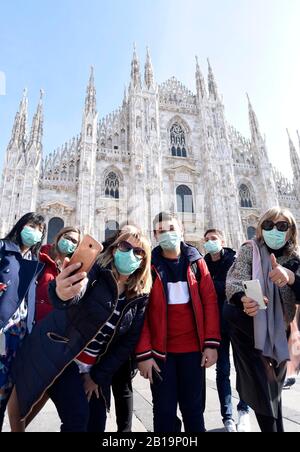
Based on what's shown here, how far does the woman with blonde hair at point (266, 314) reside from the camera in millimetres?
1893

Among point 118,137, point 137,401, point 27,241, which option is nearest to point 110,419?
point 137,401

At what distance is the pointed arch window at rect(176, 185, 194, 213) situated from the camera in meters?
20.3

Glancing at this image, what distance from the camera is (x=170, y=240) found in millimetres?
2609

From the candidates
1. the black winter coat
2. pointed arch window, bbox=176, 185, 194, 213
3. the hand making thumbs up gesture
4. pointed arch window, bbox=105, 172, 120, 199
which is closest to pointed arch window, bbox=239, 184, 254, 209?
pointed arch window, bbox=176, 185, 194, 213

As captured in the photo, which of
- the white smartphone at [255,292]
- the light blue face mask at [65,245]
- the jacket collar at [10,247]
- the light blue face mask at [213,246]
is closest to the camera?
the white smartphone at [255,292]

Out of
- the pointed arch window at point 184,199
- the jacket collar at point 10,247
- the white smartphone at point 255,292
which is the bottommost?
the white smartphone at point 255,292

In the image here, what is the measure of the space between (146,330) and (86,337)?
597 millimetres

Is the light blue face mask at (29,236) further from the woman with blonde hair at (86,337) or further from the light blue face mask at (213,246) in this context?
the light blue face mask at (213,246)

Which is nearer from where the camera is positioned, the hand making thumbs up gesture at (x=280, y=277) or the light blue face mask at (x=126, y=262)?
the hand making thumbs up gesture at (x=280, y=277)

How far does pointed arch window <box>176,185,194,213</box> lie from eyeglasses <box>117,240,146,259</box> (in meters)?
17.9

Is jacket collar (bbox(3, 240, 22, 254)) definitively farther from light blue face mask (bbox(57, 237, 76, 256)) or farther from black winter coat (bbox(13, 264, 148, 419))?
black winter coat (bbox(13, 264, 148, 419))

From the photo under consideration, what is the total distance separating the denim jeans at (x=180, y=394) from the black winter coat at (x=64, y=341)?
0.43 meters

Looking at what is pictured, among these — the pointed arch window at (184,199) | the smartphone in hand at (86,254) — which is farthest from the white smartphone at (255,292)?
the pointed arch window at (184,199)

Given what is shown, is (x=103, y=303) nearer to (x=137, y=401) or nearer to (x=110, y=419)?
(x=110, y=419)
